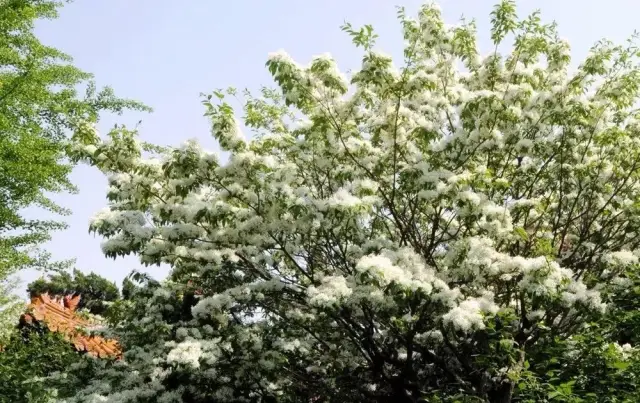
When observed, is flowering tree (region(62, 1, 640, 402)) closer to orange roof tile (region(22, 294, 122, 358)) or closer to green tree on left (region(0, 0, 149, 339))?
orange roof tile (region(22, 294, 122, 358))

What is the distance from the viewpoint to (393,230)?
821 centimetres

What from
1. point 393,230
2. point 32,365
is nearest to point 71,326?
point 32,365

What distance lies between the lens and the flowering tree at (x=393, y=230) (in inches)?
232

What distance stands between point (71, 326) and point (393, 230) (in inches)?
204

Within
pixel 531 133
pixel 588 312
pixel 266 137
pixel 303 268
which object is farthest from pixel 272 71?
pixel 588 312

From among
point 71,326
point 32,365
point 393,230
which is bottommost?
point 32,365

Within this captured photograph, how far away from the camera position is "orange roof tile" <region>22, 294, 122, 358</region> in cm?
841

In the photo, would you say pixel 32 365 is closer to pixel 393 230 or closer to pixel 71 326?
pixel 71 326

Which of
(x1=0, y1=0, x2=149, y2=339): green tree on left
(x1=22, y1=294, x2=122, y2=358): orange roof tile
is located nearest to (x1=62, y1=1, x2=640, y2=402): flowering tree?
(x1=22, y1=294, x2=122, y2=358): orange roof tile


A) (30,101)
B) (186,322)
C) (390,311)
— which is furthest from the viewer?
(30,101)

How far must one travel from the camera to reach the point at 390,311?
6.23 metres

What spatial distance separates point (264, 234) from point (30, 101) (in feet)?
28.4

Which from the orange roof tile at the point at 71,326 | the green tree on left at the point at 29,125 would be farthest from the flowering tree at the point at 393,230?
the green tree on left at the point at 29,125

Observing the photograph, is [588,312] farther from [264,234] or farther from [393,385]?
[264,234]
